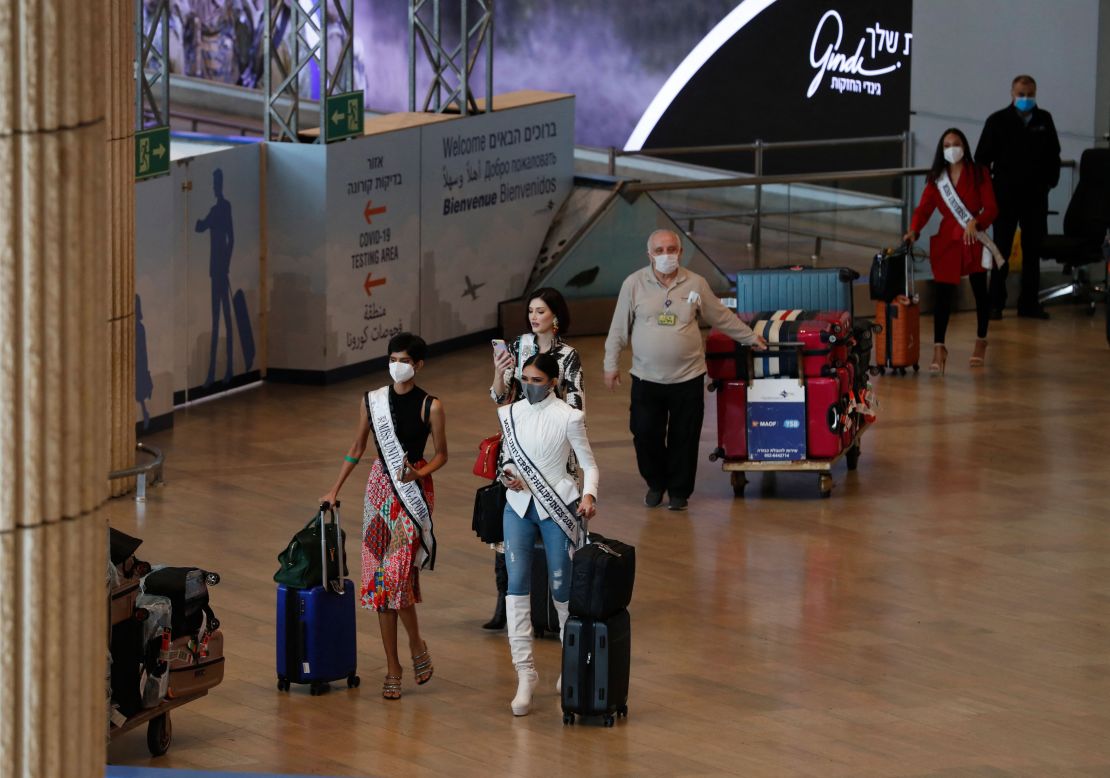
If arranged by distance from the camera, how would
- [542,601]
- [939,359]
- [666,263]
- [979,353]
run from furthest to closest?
[979,353] → [939,359] → [666,263] → [542,601]

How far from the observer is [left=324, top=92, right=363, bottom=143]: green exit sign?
15.2 m

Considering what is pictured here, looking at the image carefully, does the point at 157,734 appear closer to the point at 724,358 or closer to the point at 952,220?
the point at 724,358

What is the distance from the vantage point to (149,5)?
21688 millimetres

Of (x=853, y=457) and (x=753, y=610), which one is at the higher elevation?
(x=853, y=457)

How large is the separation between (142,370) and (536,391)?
253 inches

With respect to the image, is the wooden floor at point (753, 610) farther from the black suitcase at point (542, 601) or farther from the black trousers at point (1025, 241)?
the black trousers at point (1025, 241)

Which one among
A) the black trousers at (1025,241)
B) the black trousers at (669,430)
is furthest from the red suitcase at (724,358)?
the black trousers at (1025,241)

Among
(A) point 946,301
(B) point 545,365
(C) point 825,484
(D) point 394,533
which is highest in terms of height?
(B) point 545,365

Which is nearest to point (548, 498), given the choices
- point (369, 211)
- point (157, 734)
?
point (157, 734)

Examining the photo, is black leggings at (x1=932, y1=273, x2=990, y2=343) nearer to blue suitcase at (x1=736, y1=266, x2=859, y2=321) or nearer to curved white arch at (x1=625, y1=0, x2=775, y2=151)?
blue suitcase at (x1=736, y1=266, x2=859, y2=321)

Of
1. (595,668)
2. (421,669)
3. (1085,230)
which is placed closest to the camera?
(595,668)

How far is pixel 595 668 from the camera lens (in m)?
7.48

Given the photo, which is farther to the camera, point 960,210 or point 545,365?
point 960,210

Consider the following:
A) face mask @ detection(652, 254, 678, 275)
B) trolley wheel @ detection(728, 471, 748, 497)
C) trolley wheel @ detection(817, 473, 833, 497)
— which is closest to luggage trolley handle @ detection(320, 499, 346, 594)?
face mask @ detection(652, 254, 678, 275)
